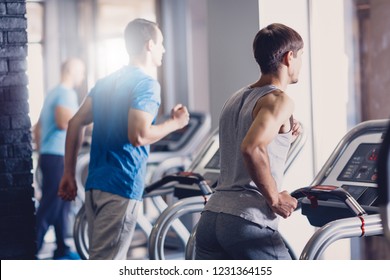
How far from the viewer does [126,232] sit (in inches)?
115

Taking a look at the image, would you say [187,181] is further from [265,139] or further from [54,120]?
[54,120]

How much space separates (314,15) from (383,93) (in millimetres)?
884

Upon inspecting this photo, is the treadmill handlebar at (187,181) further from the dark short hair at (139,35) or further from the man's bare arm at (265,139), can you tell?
the man's bare arm at (265,139)

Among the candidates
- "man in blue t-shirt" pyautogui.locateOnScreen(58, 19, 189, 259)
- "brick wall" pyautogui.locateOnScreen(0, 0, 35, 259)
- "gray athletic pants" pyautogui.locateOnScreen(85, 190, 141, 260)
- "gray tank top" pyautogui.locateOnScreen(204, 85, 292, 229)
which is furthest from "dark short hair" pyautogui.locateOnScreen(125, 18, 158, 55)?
→ "gray tank top" pyautogui.locateOnScreen(204, 85, 292, 229)

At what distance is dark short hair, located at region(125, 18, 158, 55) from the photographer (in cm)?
295

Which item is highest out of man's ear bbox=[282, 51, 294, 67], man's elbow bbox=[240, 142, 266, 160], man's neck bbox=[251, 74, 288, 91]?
man's ear bbox=[282, 51, 294, 67]

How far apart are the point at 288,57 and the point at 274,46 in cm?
6

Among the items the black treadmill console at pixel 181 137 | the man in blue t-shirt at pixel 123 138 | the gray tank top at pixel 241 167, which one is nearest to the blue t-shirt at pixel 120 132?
the man in blue t-shirt at pixel 123 138

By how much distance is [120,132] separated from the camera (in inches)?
114

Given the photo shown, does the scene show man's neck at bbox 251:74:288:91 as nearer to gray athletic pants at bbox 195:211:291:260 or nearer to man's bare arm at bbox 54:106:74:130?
gray athletic pants at bbox 195:211:291:260

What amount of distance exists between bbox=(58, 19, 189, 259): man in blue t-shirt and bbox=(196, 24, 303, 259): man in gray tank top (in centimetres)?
61

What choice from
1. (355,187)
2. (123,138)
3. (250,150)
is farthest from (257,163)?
(123,138)
